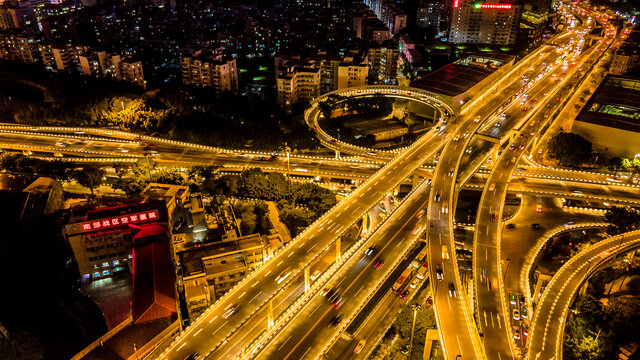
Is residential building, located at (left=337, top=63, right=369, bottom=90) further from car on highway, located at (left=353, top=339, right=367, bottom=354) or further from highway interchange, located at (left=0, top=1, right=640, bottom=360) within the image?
car on highway, located at (left=353, top=339, right=367, bottom=354)

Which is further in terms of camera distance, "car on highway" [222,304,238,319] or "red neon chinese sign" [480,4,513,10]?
"red neon chinese sign" [480,4,513,10]

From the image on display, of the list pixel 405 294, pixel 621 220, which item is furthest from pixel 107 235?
pixel 621 220

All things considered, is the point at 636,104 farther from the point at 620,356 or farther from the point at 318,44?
the point at 318,44

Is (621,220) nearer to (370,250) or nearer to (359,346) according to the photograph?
(370,250)

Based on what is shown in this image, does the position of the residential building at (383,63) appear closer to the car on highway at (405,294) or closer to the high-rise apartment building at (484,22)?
the high-rise apartment building at (484,22)

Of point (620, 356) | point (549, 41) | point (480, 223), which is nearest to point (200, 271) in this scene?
point (480, 223)

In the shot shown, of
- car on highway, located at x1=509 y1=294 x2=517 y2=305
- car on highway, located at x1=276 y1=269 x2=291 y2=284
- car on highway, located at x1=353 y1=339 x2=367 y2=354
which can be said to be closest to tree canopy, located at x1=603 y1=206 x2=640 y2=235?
car on highway, located at x1=509 y1=294 x2=517 y2=305
